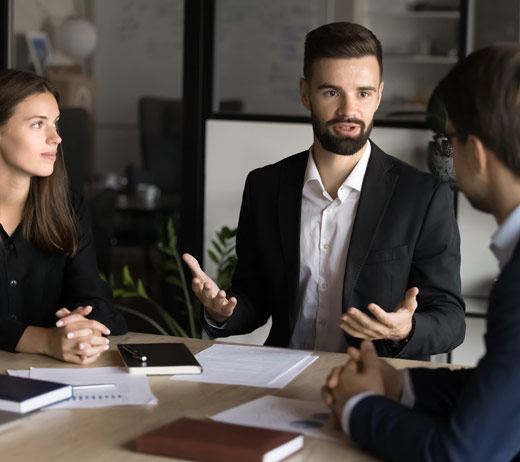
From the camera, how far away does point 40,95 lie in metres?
2.39

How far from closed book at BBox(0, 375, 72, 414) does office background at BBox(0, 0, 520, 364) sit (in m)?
2.13

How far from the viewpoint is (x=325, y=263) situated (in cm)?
236

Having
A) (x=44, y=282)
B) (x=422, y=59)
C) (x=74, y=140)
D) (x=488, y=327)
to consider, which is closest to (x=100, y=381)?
(x=44, y=282)

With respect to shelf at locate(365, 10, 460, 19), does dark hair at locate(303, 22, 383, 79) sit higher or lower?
lower

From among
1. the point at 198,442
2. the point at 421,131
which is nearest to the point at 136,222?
the point at 421,131

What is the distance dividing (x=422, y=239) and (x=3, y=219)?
1.10 m

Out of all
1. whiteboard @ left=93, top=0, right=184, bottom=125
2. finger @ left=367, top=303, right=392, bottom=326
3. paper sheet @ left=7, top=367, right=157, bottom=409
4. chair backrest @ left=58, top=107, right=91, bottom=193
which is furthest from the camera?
whiteboard @ left=93, top=0, right=184, bottom=125

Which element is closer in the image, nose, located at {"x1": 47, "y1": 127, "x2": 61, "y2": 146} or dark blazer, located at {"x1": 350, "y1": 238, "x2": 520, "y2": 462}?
dark blazer, located at {"x1": 350, "y1": 238, "x2": 520, "y2": 462}

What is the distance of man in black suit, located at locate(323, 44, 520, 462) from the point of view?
1.24m

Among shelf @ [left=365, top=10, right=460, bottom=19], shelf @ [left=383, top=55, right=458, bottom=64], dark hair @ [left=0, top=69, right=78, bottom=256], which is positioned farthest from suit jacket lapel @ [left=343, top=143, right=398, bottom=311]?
shelf @ [left=365, top=10, right=460, bottom=19]

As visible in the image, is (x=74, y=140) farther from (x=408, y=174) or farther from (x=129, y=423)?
(x=129, y=423)

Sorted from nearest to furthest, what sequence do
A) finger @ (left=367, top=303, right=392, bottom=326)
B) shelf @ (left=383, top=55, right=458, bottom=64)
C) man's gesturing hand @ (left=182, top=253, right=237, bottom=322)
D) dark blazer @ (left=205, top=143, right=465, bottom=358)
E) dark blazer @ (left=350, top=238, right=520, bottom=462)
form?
dark blazer @ (left=350, top=238, right=520, bottom=462)
finger @ (left=367, top=303, right=392, bottom=326)
man's gesturing hand @ (left=182, top=253, right=237, bottom=322)
dark blazer @ (left=205, top=143, right=465, bottom=358)
shelf @ (left=383, top=55, right=458, bottom=64)

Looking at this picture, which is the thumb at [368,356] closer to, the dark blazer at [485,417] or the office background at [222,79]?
the dark blazer at [485,417]

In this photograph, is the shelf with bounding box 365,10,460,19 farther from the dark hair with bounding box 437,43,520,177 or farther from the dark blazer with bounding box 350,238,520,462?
the dark blazer with bounding box 350,238,520,462
